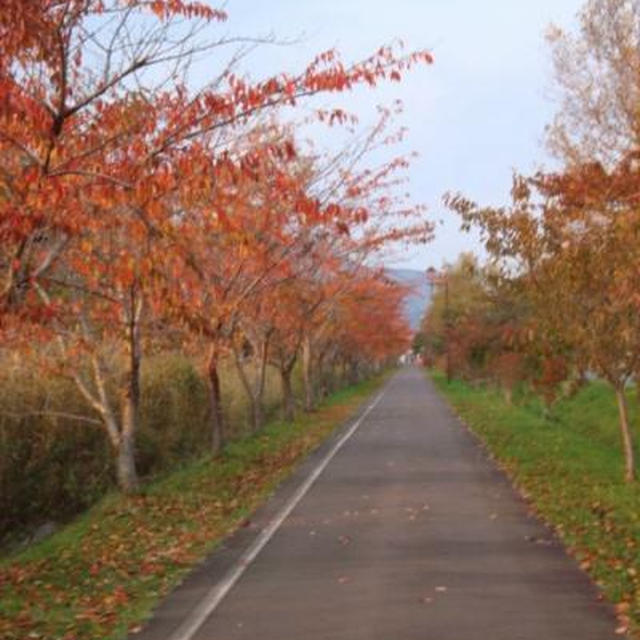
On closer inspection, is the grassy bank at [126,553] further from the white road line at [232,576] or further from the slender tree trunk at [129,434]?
the white road line at [232,576]

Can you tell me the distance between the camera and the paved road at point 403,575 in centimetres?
788

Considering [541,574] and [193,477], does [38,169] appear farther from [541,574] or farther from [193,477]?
[193,477]

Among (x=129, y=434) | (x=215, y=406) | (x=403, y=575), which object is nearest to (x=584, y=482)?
(x=129, y=434)

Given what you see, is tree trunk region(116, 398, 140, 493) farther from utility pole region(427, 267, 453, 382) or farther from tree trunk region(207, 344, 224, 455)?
utility pole region(427, 267, 453, 382)

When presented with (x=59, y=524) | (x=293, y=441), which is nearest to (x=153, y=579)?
(x=59, y=524)

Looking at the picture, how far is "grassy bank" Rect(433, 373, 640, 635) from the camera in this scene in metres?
9.85

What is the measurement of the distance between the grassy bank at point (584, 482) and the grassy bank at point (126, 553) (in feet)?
12.6

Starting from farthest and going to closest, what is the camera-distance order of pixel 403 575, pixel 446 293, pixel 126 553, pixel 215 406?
1. pixel 446 293
2. pixel 215 406
3. pixel 126 553
4. pixel 403 575

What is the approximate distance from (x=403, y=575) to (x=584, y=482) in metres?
8.04

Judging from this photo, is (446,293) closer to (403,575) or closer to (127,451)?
(127,451)

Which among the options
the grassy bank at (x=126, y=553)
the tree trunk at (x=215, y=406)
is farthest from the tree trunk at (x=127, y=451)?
the tree trunk at (x=215, y=406)

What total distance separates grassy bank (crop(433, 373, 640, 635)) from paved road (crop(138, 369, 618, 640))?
0.27 meters

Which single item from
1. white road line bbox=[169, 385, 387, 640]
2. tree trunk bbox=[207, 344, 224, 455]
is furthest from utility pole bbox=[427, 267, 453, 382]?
white road line bbox=[169, 385, 387, 640]

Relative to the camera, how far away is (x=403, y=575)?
985 cm
